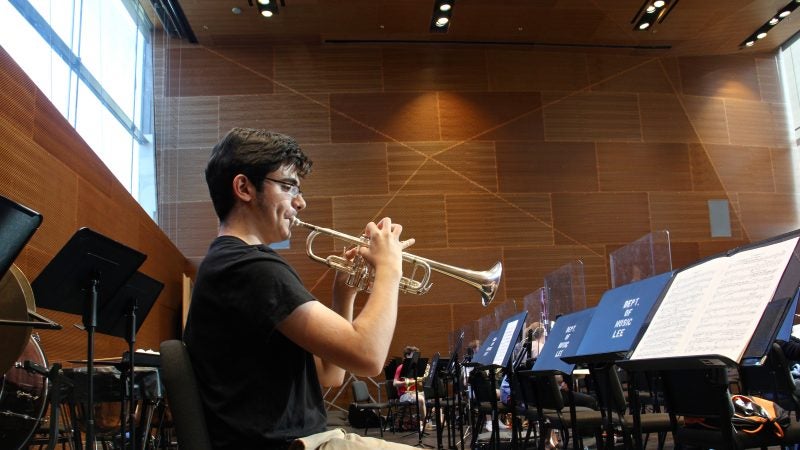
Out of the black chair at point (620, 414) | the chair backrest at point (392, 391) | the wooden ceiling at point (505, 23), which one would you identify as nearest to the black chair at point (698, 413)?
the black chair at point (620, 414)

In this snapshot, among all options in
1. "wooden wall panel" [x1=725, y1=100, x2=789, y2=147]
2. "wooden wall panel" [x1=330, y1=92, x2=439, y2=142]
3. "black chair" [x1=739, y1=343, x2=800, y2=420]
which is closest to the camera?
"black chair" [x1=739, y1=343, x2=800, y2=420]

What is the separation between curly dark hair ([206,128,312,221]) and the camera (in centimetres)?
177

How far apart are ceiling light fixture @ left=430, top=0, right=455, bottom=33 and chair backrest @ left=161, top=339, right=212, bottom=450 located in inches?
377

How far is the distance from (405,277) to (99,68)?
5.99 m

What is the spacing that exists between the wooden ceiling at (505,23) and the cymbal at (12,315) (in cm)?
830

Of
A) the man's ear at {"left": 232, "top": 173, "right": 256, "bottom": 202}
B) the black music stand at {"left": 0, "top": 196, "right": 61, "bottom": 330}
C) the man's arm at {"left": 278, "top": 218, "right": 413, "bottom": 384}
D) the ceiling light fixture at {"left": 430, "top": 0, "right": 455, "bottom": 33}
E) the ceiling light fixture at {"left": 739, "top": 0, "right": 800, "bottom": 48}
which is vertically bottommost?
the man's arm at {"left": 278, "top": 218, "right": 413, "bottom": 384}

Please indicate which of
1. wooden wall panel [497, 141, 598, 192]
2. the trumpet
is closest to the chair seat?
the trumpet

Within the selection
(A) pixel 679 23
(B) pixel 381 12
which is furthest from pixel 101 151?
(A) pixel 679 23

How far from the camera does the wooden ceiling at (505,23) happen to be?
10.7 m

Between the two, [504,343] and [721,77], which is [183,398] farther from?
[721,77]

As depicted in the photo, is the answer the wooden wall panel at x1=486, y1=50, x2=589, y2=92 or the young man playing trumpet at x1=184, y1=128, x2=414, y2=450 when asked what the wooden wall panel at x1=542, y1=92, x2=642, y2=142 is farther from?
the young man playing trumpet at x1=184, y1=128, x2=414, y2=450

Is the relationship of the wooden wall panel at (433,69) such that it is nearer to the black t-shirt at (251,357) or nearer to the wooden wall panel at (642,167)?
the wooden wall panel at (642,167)

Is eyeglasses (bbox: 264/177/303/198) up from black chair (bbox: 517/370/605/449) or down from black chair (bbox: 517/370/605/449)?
up

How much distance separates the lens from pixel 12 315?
113 inches
